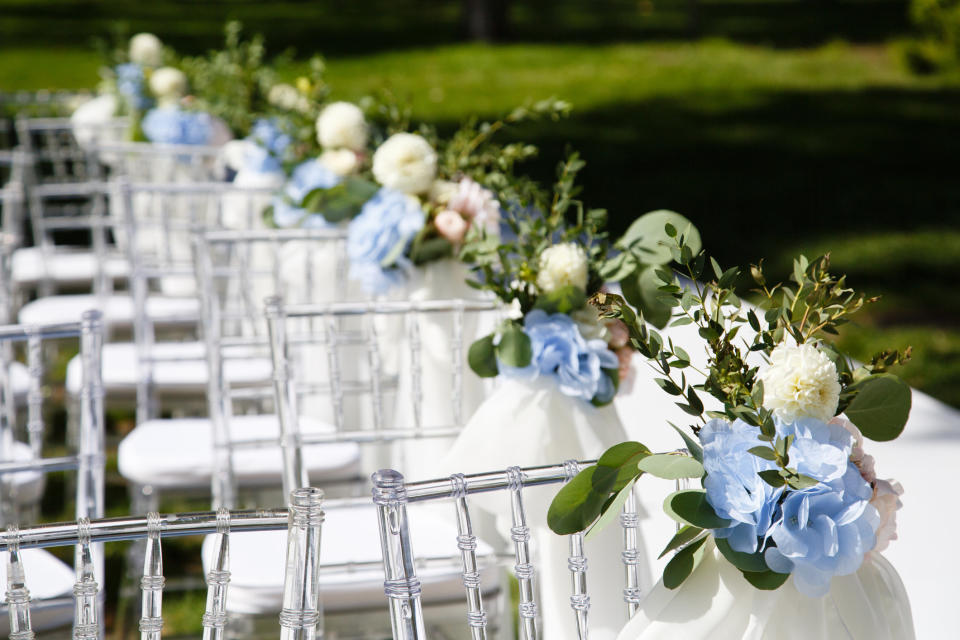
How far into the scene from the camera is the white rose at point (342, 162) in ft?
9.47


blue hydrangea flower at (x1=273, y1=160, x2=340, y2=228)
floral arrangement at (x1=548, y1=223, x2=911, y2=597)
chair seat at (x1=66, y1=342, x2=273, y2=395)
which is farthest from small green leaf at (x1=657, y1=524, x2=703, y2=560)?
chair seat at (x1=66, y1=342, x2=273, y2=395)

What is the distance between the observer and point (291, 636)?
1.21m

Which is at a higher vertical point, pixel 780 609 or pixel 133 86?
pixel 133 86

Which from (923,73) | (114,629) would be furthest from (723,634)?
(923,73)

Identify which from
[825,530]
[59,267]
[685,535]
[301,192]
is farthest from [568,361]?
[59,267]

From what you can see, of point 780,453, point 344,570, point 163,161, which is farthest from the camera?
point 163,161

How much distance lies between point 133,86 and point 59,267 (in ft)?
3.32

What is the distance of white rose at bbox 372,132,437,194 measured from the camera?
247 centimetres

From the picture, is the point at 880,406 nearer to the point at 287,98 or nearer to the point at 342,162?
the point at 342,162

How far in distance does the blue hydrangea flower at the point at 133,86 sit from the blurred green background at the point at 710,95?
1175 mm

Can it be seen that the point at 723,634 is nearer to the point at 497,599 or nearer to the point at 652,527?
the point at 497,599

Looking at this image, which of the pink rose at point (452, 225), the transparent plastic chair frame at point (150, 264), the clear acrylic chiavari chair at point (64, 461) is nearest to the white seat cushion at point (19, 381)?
the transparent plastic chair frame at point (150, 264)

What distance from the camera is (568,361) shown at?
1746mm

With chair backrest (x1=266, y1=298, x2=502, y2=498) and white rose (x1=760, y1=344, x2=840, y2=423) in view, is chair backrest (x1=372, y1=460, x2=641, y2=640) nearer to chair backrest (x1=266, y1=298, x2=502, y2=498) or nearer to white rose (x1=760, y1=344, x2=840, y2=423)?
white rose (x1=760, y1=344, x2=840, y2=423)
